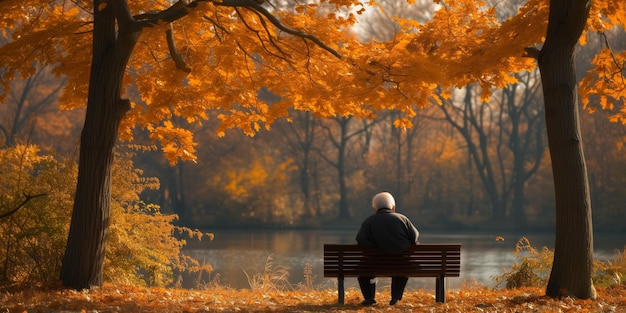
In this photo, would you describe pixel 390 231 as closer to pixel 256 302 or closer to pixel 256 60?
pixel 256 302

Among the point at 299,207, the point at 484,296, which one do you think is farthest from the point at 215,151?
the point at 484,296

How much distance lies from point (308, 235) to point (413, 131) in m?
12.8

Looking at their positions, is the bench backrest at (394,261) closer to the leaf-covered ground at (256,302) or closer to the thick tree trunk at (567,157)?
the leaf-covered ground at (256,302)

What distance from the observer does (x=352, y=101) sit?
11875mm

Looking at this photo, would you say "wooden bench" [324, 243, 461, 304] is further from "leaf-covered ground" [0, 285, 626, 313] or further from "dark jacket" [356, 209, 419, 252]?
"leaf-covered ground" [0, 285, 626, 313]

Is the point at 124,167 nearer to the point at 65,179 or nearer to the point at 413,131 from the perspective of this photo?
the point at 65,179

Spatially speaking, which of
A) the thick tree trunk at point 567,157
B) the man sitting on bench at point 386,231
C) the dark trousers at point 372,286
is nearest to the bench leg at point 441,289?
the dark trousers at point 372,286

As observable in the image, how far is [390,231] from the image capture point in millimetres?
9578

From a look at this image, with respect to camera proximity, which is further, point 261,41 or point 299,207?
point 299,207

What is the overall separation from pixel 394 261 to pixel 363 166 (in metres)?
44.4

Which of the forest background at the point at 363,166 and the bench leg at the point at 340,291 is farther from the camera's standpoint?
the forest background at the point at 363,166

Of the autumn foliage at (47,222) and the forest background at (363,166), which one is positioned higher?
the forest background at (363,166)

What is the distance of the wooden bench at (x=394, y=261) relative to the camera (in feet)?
31.7

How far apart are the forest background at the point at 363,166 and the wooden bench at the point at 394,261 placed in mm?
34562
